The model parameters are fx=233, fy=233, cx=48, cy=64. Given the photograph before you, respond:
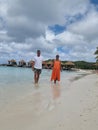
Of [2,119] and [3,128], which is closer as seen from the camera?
[3,128]

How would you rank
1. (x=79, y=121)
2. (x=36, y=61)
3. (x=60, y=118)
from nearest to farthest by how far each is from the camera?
1. (x=79, y=121)
2. (x=60, y=118)
3. (x=36, y=61)

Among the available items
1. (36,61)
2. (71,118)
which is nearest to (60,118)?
(71,118)

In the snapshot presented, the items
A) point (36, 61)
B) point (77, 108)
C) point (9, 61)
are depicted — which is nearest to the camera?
point (77, 108)

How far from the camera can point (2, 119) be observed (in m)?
4.24

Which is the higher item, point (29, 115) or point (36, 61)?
point (36, 61)

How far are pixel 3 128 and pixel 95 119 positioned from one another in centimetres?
151

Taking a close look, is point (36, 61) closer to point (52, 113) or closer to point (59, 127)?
point (52, 113)

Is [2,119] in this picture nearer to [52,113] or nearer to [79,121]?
[52,113]

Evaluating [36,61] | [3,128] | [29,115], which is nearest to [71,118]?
[29,115]

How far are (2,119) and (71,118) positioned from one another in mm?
1251

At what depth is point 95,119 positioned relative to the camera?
3906mm

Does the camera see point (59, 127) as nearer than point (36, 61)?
Yes

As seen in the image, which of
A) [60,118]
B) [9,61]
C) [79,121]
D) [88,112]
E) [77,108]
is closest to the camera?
[79,121]

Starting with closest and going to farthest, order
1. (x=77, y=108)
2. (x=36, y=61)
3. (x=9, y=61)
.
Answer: (x=77, y=108) → (x=36, y=61) → (x=9, y=61)
